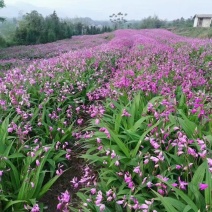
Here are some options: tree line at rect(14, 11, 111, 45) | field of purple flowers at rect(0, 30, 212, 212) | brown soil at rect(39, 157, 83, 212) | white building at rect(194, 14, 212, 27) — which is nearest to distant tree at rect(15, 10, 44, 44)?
tree line at rect(14, 11, 111, 45)

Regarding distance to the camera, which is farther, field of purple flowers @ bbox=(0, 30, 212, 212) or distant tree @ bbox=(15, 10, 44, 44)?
distant tree @ bbox=(15, 10, 44, 44)

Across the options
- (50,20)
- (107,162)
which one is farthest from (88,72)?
(50,20)

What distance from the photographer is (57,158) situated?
3684 millimetres

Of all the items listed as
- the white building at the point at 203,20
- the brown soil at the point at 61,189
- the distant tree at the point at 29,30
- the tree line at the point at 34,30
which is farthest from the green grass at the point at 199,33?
the brown soil at the point at 61,189

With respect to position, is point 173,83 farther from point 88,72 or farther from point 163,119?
point 88,72

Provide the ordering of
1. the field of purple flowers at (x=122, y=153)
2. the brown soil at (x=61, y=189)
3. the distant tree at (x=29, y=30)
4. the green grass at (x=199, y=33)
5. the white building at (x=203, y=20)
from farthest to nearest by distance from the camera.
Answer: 1. the white building at (x=203, y=20)
2. the distant tree at (x=29, y=30)
3. the green grass at (x=199, y=33)
4. the brown soil at (x=61, y=189)
5. the field of purple flowers at (x=122, y=153)

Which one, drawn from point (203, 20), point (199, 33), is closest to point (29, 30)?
point (199, 33)

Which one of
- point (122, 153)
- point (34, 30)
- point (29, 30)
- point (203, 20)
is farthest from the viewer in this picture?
point (203, 20)

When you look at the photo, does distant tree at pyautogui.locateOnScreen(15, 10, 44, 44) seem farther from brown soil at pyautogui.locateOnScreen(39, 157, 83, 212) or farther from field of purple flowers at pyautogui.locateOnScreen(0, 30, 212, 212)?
brown soil at pyautogui.locateOnScreen(39, 157, 83, 212)

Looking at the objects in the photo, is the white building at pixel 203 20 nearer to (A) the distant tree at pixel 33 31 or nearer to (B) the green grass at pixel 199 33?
(B) the green grass at pixel 199 33

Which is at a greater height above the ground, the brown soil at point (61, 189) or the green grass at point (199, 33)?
the brown soil at point (61, 189)

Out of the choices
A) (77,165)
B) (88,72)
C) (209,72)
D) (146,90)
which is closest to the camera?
(77,165)

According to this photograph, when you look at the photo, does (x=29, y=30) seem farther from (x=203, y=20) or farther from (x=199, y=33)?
(x=203, y=20)

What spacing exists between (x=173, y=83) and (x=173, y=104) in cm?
182
